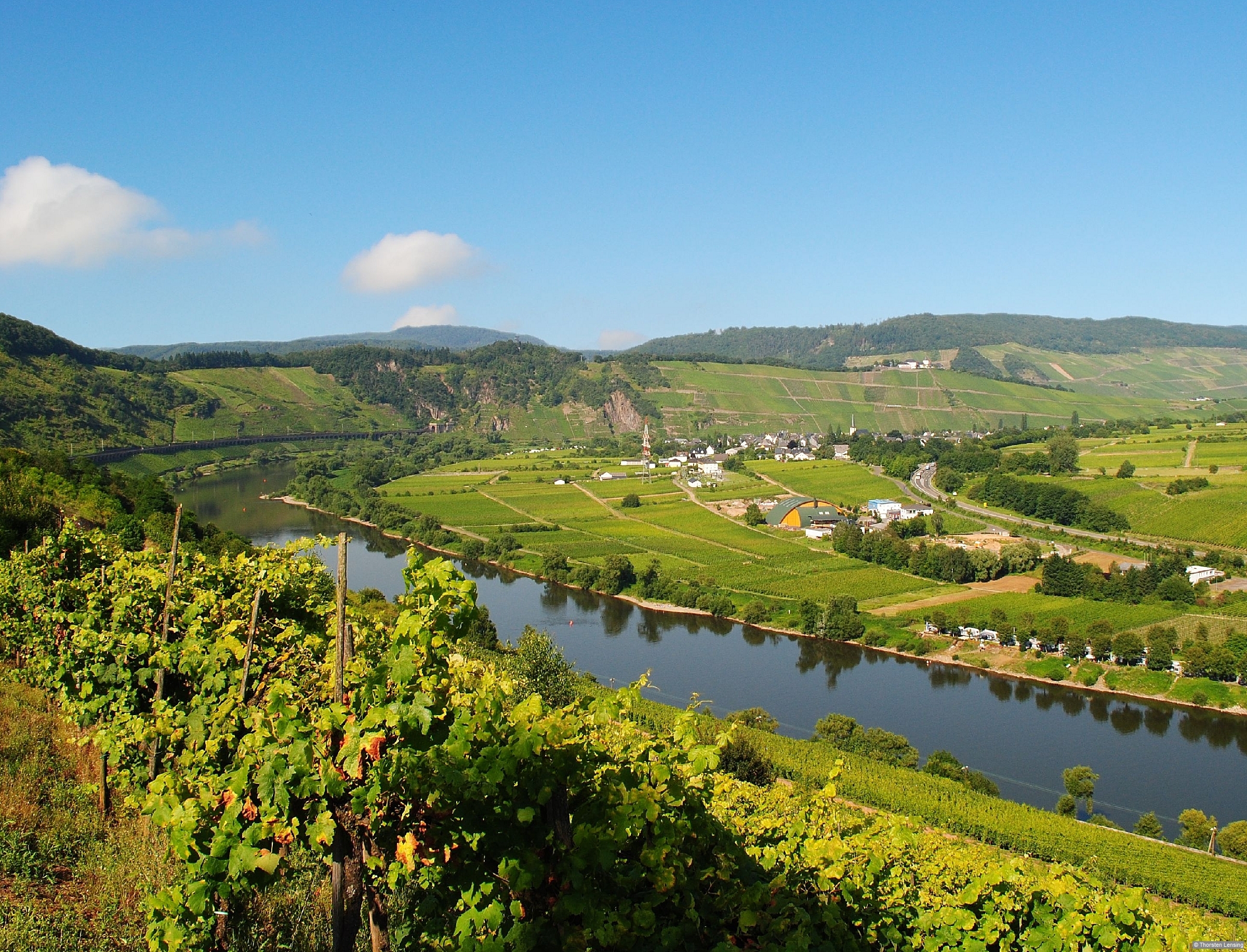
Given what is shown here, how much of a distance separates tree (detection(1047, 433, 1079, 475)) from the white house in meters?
25.8

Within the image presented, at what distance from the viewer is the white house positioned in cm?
3906

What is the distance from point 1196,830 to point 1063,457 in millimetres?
53691

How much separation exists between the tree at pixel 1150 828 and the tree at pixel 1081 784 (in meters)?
1.47

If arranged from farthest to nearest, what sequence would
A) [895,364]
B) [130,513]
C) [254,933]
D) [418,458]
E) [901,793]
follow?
[895,364] → [418,458] → [130,513] → [901,793] → [254,933]

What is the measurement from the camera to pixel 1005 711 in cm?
2795

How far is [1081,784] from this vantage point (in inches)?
834

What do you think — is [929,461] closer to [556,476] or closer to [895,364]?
[556,476]

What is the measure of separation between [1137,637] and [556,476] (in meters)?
53.1

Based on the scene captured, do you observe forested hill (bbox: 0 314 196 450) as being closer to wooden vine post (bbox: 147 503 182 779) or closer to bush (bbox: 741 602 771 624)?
bush (bbox: 741 602 771 624)

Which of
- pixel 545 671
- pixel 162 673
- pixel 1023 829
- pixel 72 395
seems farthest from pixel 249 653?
pixel 72 395

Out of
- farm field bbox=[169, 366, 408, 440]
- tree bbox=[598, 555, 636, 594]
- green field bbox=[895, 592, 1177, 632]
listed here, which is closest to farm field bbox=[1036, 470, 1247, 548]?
green field bbox=[895, 592, 1177, 632]

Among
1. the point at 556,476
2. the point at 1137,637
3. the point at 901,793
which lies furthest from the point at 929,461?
the point at 901,793

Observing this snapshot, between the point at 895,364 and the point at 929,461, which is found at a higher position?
the point at 895,364

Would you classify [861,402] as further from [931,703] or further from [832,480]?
[931,703]
